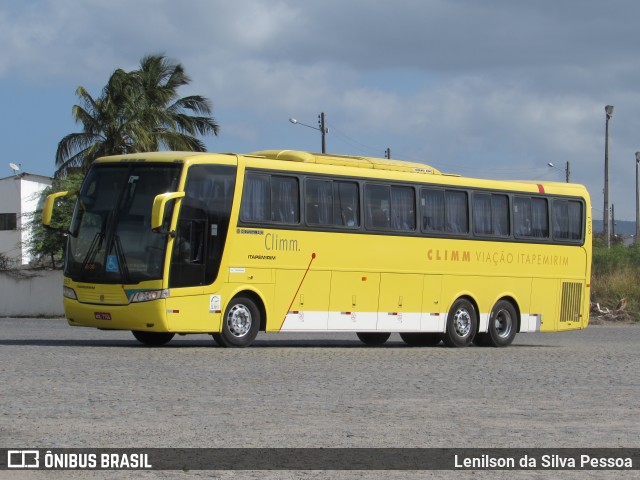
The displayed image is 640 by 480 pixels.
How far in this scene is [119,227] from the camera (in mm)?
23578

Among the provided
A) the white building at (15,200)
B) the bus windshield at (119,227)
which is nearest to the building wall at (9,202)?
the white building at (15,200)

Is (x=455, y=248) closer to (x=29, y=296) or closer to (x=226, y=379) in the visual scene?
(x=226, y=379)

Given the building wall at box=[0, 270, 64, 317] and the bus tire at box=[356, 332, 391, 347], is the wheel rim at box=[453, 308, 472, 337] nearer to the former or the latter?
the bus tire at box=[356, 332, 391, 347]

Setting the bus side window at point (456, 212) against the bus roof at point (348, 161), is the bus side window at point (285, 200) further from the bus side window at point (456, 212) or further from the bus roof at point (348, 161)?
the bus side window at point (456, 212)

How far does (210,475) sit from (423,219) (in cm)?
1848

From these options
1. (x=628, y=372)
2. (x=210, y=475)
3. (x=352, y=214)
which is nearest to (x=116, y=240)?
(x=352, y=214)

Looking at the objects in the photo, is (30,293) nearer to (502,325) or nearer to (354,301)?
(502,325)

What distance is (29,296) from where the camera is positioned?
52.5m

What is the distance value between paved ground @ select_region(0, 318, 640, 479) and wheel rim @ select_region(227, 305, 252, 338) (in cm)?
55

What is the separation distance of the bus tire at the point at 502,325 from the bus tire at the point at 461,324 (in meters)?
0.43

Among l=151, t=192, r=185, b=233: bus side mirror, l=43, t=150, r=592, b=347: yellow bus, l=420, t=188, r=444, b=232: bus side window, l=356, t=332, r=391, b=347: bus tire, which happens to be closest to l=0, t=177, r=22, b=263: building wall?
l=356, t=332, r=391, b=347: bus tire

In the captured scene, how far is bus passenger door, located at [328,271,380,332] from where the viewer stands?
25.8m

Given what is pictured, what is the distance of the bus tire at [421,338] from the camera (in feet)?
95.1

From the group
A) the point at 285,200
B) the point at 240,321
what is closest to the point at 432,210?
the point at 285,200
